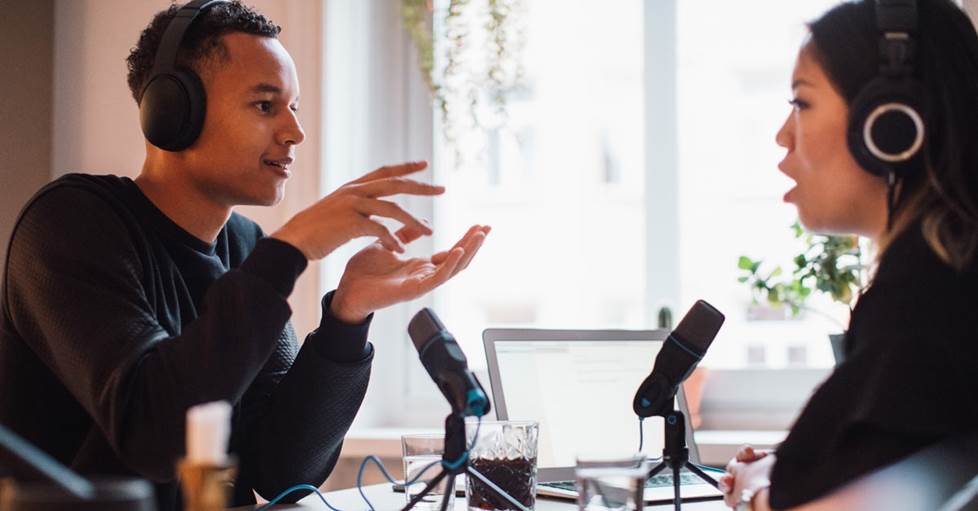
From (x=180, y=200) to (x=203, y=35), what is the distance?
26 centimetres

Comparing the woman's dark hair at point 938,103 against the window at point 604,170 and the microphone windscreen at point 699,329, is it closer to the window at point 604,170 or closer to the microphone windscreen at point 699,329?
the microphone windscreen at point 699,329

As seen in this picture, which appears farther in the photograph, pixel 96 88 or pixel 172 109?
pixel 96 88

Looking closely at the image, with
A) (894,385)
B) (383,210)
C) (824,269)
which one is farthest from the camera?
(824,269)

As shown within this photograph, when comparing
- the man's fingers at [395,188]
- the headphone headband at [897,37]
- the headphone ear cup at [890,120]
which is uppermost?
the headphone headband at [897,37]

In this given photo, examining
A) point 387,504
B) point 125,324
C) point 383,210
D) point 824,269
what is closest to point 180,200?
point 125,324

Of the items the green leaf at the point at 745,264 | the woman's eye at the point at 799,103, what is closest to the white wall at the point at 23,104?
the green leaf at the point at 745,264

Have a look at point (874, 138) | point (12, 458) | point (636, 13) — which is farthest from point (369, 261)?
point (636, 13)

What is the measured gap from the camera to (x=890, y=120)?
1062 millimetres

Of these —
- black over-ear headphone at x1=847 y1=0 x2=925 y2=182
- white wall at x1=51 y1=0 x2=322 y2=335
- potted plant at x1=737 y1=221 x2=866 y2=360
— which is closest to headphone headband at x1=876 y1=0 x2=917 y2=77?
black over-ear headphone at x1=847 y1=0 x2=925 y2=182

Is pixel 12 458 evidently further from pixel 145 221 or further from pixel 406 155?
pixel 406 155

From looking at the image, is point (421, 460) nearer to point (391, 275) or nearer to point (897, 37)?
point (391, 275)

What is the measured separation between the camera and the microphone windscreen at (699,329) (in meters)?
1.19

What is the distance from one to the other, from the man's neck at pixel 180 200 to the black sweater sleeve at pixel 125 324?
0.15 metres

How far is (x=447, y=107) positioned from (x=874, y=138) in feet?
5.31
